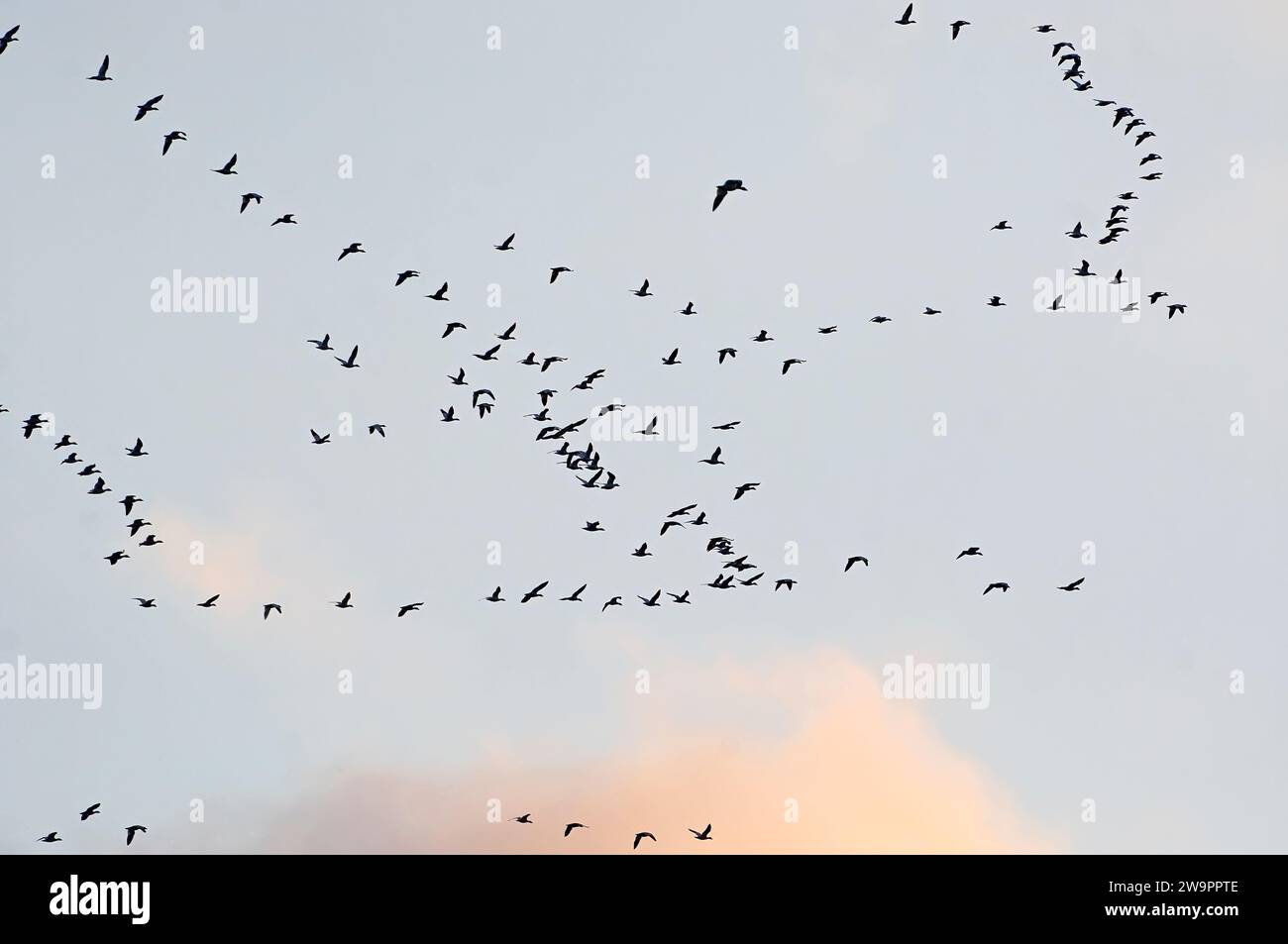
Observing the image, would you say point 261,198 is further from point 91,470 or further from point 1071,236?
point 1071,236
